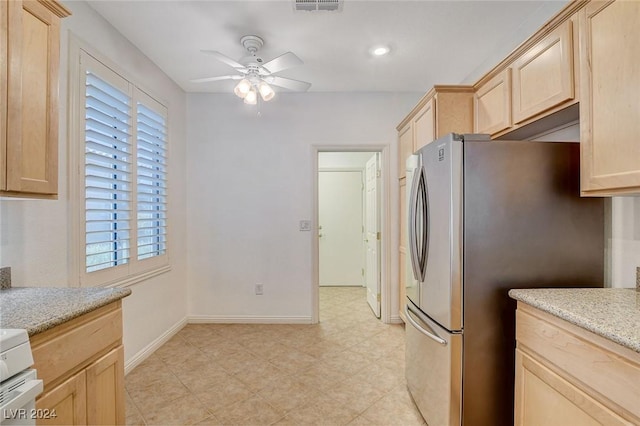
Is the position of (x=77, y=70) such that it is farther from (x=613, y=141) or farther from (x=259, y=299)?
(x=613, y=141)

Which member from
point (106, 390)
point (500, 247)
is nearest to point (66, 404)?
point (106, 390)

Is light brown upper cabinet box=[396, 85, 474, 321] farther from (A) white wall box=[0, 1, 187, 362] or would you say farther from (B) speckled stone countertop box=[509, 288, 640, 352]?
(A) white wall box=[0, 1, 187, 362]

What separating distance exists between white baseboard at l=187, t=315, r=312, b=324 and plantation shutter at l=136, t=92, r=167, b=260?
3.25 feet

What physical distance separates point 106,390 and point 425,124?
2708 mm

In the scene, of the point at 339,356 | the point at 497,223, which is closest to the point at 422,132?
the point at 497,223

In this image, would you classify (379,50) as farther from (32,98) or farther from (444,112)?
(32,98)

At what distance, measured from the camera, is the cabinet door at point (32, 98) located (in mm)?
1233

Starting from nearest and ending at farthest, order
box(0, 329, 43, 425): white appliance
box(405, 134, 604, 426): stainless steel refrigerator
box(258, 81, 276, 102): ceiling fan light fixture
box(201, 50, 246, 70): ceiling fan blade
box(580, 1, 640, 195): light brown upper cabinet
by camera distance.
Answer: box(0, 329, 43, 425): white appliance < box(580, 1, 640, 195): light brown upper cabinet < box(405, 134, 604, 426): stainless steel refrigerator < box(201, 50, 246, 70): ceiling fan blade < box(258, 81, 276, 102): ceiling fan light fixture

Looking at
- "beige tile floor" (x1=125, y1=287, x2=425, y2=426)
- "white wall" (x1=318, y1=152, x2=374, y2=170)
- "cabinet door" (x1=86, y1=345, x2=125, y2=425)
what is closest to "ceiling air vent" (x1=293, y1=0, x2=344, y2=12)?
"cabinet door" (x1=86, y1=345, x2=125, y2=425)

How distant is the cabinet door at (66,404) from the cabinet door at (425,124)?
254cm

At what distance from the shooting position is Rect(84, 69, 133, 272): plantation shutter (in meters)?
2.04

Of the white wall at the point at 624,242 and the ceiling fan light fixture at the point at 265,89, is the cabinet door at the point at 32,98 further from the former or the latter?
the white wall at the point at 624,242

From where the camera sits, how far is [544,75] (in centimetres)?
157

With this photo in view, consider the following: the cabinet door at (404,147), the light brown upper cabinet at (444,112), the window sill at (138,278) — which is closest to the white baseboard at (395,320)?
the light brown upper cabinet at (444,112)
